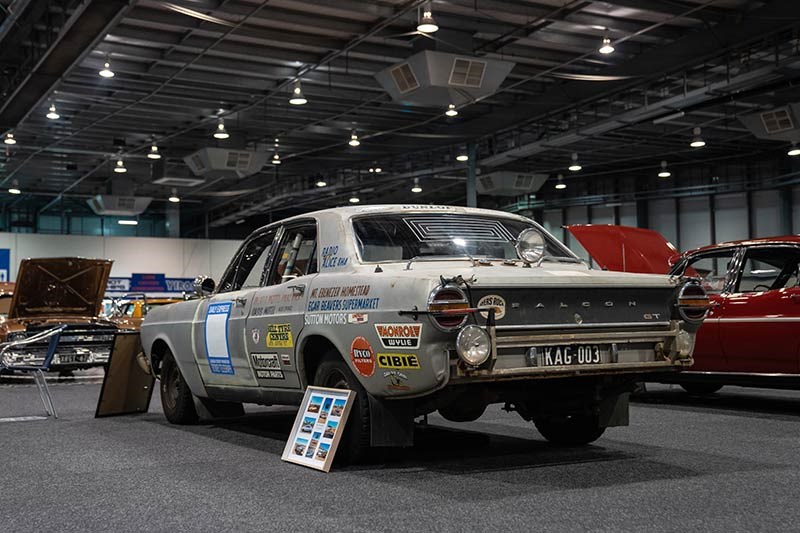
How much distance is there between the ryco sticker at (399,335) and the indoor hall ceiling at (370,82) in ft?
31.4

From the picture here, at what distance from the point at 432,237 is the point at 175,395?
3390 mm

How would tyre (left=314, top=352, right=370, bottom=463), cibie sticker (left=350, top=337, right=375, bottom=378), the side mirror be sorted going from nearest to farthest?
cibie sticker (left=350, top=337, right=375, bottom=378), tyre (left=314, top=352, right=370, bottom=463), the side mirror

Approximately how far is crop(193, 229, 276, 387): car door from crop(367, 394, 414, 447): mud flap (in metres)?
1.64

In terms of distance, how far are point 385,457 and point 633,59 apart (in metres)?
14.5

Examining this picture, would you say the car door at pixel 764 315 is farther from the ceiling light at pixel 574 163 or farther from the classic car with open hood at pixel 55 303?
the ceiling light at pixel 574 163

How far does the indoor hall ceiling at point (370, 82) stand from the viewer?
634 inches

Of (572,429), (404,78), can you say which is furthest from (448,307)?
(404,78)

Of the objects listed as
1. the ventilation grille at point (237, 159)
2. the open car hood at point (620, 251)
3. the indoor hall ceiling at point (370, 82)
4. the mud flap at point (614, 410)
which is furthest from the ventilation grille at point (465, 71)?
the mud flap at point (614, 410)

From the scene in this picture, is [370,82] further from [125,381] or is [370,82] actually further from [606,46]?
[125,381]

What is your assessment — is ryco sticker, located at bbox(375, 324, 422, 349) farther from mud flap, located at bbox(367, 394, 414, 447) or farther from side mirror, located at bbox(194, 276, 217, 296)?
side mirror, located at bbox(194, 276, 217, 296)

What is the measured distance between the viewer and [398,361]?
519 centimetres

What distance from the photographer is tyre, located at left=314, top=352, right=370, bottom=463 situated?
561cm

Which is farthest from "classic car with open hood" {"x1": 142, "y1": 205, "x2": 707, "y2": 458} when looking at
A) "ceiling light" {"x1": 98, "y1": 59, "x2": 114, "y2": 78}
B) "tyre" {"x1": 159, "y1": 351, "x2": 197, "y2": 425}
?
"ceiling light" {"x1": 98, "y1": 59, "x2": 114, "y2": 78}

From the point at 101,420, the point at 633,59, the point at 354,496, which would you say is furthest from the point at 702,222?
the point at 354,496
